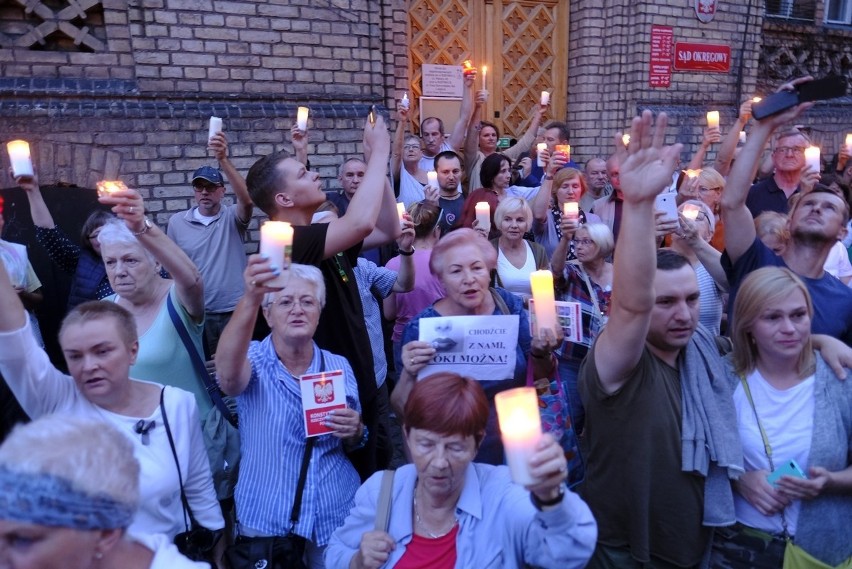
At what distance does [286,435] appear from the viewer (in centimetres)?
226

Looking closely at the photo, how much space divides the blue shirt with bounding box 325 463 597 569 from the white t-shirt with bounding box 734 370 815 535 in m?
0.80

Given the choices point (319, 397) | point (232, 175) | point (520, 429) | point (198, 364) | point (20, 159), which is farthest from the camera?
point (232, 175)

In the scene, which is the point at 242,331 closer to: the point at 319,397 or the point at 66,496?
the point at 319,397

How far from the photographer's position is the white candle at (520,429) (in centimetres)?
138

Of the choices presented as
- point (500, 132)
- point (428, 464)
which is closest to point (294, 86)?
point (500, 132)

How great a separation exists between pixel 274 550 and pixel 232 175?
263 cm

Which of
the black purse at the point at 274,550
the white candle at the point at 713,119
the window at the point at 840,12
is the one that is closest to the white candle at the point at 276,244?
the black purse at the point at 274,550

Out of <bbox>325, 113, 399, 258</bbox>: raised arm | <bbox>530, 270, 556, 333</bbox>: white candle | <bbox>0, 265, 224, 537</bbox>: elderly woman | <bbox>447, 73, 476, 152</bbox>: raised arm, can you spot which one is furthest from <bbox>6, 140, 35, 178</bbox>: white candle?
<bbox>447, 73, 476, 152</bbox>: raised arm

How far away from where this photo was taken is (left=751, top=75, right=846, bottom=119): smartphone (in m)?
2.23

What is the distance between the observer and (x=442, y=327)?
2.32 m

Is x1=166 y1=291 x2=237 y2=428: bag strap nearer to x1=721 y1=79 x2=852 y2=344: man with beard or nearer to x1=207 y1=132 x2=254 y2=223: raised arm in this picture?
x1=207 y1=132 x2=254 y2=223: raised arm

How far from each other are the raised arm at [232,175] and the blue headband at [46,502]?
2551mm

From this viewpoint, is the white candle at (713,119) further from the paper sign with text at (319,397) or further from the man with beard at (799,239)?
the paper sign with text at (319,397)

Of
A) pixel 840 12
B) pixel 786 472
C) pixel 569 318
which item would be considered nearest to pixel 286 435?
pixel 569 318
